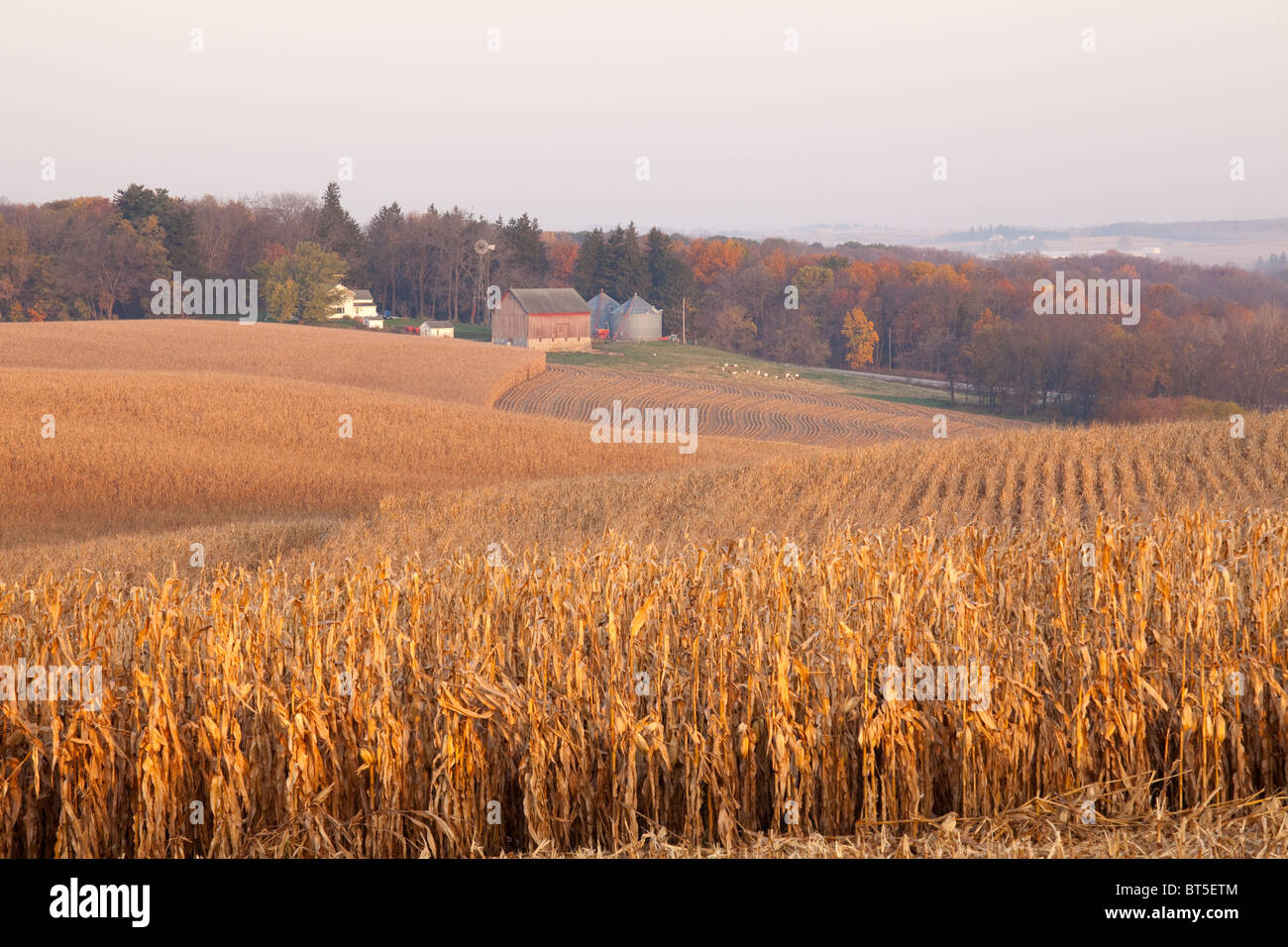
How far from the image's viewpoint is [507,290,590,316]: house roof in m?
89.7

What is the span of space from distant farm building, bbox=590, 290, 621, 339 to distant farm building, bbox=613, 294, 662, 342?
78cm

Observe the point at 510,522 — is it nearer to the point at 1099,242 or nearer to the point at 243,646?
the point at 243,646

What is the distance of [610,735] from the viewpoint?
205 inches

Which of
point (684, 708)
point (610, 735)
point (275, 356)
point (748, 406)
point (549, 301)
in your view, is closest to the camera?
point (610, 735)

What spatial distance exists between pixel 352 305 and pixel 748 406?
49070mm

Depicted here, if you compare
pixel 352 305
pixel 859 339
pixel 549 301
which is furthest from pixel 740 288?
pixel 352 305

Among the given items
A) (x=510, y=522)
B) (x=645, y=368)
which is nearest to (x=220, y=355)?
(x=645, y=368)

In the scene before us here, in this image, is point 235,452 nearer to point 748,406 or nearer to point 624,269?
point 748,406

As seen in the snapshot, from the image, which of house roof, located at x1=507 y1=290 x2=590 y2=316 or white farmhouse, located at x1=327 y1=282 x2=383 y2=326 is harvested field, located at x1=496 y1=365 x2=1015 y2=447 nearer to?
house roof, located at x1=507 y1=290 x2=590 y2=316

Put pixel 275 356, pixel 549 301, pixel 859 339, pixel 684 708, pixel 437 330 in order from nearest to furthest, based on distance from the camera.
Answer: pixel 684 708 → pixel 275 356 → pixel 549 301 → pixel 437 330 → pixel 859 339

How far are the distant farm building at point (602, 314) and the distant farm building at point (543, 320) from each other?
25.4ft

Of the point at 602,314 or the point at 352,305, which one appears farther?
the point at 602,314

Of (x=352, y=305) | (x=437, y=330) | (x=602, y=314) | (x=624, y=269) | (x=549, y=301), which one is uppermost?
(x=624, y=269)

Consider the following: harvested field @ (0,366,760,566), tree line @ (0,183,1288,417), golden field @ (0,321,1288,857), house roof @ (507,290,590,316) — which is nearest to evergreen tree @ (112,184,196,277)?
tree line @ (0,183,1288,417)
